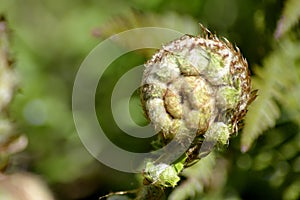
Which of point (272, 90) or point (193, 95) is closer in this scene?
point (193, 95)

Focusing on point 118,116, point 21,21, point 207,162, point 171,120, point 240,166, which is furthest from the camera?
point 21,21

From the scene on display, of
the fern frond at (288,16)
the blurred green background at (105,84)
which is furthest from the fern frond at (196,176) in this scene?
the fern frond at (288,16)

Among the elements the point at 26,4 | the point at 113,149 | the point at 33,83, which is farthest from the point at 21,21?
the point at 113,149

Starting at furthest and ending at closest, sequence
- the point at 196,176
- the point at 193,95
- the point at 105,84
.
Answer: the point at 105,84 < the point at 196,176 < the point at 193,95

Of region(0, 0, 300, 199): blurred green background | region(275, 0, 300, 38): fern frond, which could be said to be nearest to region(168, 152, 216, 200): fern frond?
region(0, 0, 300, 199): blurred green background

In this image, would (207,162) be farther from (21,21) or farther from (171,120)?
(21,21)

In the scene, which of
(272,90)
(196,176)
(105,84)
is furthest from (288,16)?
(105,84)

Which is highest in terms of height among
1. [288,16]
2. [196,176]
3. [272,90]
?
[288,16]

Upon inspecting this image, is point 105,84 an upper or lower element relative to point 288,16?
upper

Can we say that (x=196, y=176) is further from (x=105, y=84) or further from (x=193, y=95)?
(x=105, y=84)
